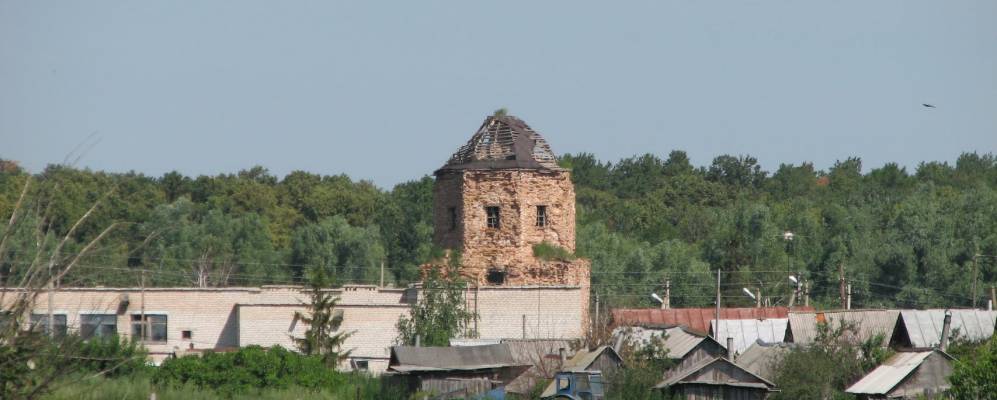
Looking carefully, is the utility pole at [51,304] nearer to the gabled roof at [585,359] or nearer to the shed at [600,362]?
the gabled roof at [585,359]

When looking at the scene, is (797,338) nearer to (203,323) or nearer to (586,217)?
(203,323)

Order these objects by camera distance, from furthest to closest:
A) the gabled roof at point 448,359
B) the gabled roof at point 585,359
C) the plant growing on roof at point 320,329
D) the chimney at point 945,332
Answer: the plant growing on roof at point 320,329, the gabled roof at point 448,359, the gabled roof at point 585,359, the chimney at point 945,332

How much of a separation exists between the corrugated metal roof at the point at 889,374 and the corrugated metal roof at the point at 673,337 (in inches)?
164

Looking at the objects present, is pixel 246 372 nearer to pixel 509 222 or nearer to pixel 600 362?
pixel 600 362

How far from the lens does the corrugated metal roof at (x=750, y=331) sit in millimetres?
40844

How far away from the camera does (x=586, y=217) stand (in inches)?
3278

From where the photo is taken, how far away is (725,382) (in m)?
32.1

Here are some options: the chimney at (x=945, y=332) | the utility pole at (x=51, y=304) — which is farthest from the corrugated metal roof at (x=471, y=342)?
the utility pole at (x=51, y=304)

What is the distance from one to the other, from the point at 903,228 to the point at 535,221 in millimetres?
33247

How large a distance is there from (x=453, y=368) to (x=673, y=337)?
5.86 meters

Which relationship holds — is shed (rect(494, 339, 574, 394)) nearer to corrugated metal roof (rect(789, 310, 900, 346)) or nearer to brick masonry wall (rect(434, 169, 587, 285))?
corrugated metal roof (rect(789, 310, 900, 346))

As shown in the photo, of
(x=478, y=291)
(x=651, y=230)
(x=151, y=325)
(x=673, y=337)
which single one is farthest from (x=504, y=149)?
(x=651, y=230)

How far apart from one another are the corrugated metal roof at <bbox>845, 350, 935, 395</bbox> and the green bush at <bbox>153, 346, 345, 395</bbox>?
421 inches

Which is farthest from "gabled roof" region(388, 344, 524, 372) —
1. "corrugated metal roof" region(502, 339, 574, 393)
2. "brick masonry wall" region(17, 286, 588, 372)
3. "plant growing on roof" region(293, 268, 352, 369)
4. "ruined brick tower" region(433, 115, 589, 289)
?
"ruined brick tower" region(433, 115, 589, 289)
